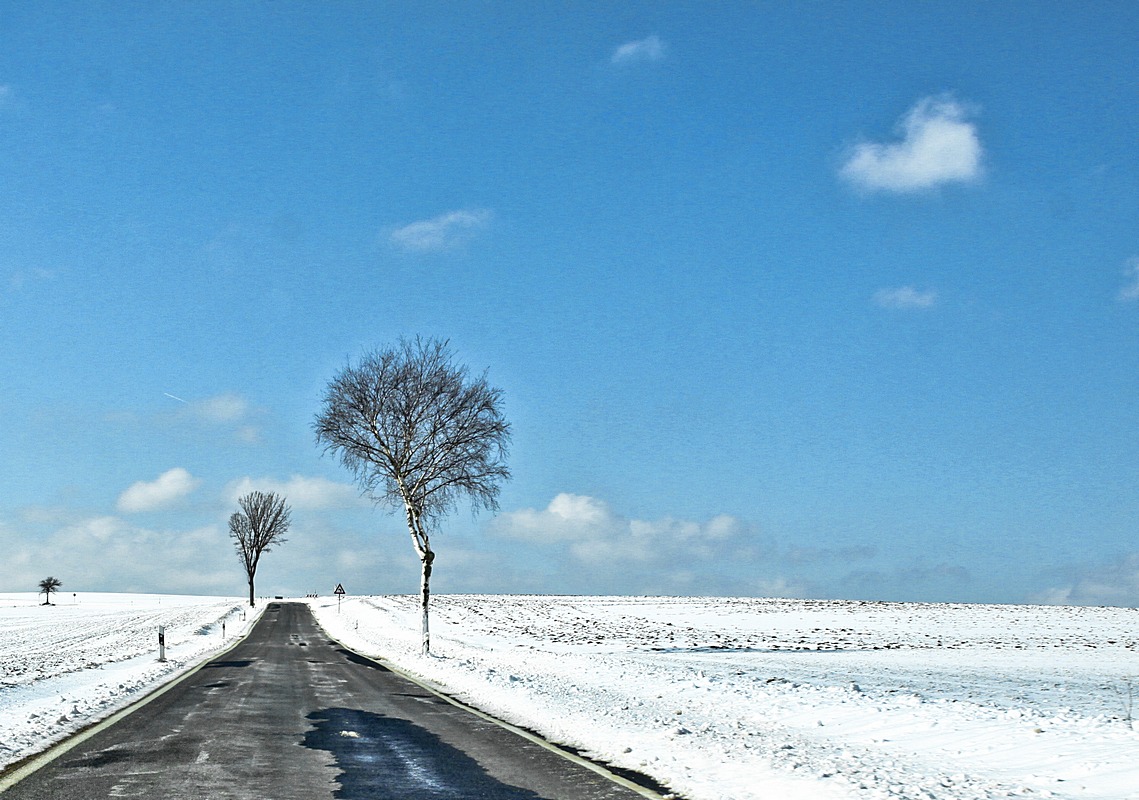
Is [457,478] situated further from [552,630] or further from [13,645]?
[13,645]

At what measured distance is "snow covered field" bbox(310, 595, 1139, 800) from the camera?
10.0 meters

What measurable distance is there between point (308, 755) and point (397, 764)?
1.35m

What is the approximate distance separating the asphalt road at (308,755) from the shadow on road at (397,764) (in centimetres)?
2

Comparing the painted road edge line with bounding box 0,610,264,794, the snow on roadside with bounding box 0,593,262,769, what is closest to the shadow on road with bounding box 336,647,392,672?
the snow on roadside with bounding box 0,593,262,769

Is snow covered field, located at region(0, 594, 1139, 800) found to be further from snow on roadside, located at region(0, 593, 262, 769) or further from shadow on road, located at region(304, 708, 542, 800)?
shadow on road, located at region(304, 708, 542, 800)

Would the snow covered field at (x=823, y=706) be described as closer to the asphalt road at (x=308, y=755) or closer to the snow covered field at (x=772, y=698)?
the snow covered field at (x=772, y=698)

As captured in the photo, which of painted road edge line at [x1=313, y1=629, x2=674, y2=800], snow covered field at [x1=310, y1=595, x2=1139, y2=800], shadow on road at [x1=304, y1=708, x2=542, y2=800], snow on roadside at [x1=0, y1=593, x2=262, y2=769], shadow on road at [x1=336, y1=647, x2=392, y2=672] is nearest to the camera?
shadow on road at [x1=304, y1=708, x2=542, y2=800]

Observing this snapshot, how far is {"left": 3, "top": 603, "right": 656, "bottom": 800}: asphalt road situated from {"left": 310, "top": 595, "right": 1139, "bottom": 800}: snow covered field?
3.75ft

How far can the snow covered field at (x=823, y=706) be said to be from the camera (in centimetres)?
1005

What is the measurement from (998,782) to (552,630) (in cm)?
4050

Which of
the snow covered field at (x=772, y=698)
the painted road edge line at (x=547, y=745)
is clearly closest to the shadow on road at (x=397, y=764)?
the painted road edge line at (x=547, y=745)

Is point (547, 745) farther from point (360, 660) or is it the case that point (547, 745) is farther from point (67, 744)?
point (360, 660)

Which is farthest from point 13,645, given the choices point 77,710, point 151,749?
point 151,749

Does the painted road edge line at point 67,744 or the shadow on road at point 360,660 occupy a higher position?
the painted road edge line at point 67,744
